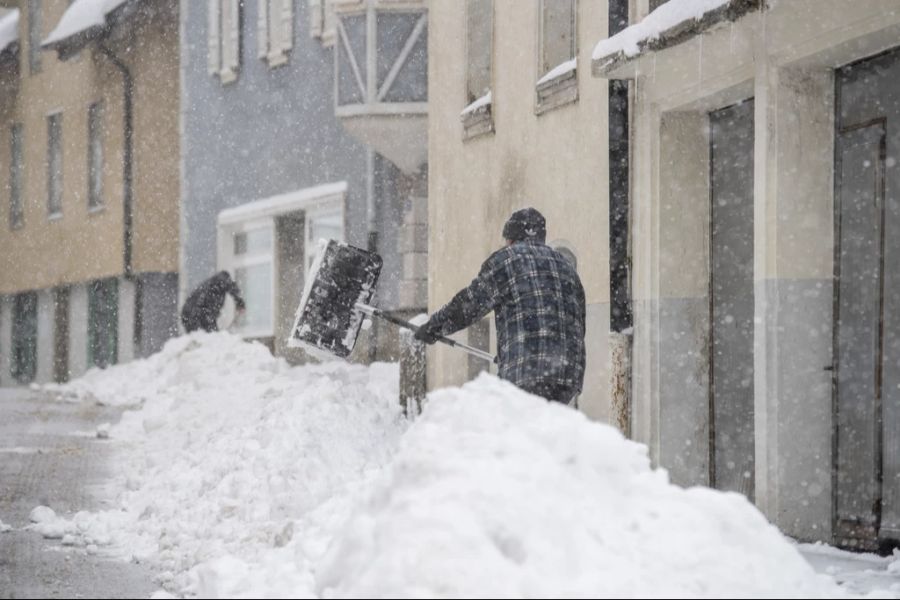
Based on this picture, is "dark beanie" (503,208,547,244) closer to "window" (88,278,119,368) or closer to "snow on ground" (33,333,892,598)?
"snow on ground" (33,333,892,598)

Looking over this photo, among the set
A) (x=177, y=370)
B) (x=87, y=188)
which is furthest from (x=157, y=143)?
(x=177, y=370)

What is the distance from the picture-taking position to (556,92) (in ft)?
43.8

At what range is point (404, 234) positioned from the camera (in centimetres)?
1936

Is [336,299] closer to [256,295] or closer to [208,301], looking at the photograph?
[208,301]

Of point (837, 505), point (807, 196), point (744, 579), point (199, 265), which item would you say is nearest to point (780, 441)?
point (837, 505)

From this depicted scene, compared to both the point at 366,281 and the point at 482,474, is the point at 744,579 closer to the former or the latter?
the point at 482,474

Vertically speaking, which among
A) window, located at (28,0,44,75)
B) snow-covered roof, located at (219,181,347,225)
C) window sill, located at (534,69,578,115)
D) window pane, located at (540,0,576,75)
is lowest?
snow-covered roof, located at (219,181,347,225)

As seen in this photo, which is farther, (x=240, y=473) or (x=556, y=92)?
(x=556, y=92)

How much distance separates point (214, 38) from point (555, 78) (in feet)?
42.7

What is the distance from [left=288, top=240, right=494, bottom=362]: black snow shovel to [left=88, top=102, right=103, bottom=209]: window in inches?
735

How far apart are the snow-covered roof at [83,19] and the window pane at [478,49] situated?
1243 centimetres

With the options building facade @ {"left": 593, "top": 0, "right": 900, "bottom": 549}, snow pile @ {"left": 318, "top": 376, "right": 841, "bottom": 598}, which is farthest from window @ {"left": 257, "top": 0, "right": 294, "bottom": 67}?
snow pile @ {"left": 318, "top": 376, "right": 841, "bottom": 598}

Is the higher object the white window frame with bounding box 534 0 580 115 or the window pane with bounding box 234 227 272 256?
the white window frame with bounding box 534 0 580 115

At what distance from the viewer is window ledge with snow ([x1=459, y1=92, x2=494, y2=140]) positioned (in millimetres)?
15188
